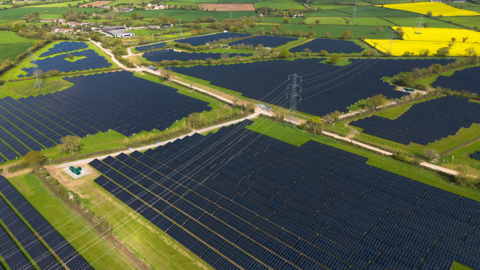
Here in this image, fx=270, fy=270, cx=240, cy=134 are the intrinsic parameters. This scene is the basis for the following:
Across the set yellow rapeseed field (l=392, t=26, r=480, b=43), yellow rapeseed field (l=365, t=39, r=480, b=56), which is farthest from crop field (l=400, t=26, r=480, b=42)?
yellow rapeseed field (l=365, t=39, r=480, b=56)

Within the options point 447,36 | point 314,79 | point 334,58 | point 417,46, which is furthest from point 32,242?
point 447,36

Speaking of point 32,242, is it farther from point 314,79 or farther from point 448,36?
point 448,36

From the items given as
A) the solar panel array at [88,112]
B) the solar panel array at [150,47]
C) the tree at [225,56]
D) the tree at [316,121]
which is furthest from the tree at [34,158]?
the solar panel array at [150,47]

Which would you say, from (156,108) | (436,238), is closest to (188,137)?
(156,108)

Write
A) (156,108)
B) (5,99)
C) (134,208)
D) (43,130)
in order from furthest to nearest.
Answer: (5,99) → (156,108) → (43,130) → (134,208)

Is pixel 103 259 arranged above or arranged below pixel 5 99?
below

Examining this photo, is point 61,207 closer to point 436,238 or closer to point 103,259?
point 103,259

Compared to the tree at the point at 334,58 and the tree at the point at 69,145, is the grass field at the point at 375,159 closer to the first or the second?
the tree at the point at 69,145
